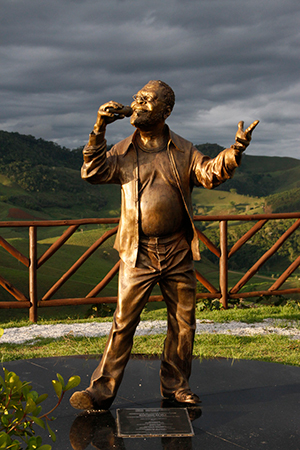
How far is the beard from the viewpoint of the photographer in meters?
2.91

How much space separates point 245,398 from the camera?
10.7 ft

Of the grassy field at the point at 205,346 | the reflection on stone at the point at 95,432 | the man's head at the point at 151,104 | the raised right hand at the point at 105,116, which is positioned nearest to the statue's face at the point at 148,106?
the man's head at the point at 151,104

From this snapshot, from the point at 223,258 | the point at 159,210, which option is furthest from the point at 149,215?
the point at 223,258

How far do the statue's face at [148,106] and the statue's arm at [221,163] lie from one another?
0.37 meters

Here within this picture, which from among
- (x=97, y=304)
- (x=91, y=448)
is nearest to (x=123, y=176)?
(x=91, y=448)

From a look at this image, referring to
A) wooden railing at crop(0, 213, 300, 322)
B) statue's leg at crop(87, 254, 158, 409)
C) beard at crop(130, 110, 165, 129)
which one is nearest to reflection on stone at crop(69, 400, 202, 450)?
statue's leg at crop(87, 254, 158, 409)

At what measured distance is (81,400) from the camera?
2928 millimetres

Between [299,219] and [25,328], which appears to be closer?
[25,328]

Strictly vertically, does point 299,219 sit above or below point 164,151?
below

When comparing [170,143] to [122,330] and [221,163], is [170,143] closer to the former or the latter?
[221,163]

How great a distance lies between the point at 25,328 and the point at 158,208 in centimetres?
365

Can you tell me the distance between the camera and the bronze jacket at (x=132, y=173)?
9.66ft

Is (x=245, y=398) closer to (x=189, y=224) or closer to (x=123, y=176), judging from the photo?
(x=189, y=224)

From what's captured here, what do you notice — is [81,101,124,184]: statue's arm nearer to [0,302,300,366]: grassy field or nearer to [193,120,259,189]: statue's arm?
[193,120,259,189]: statue's arm
